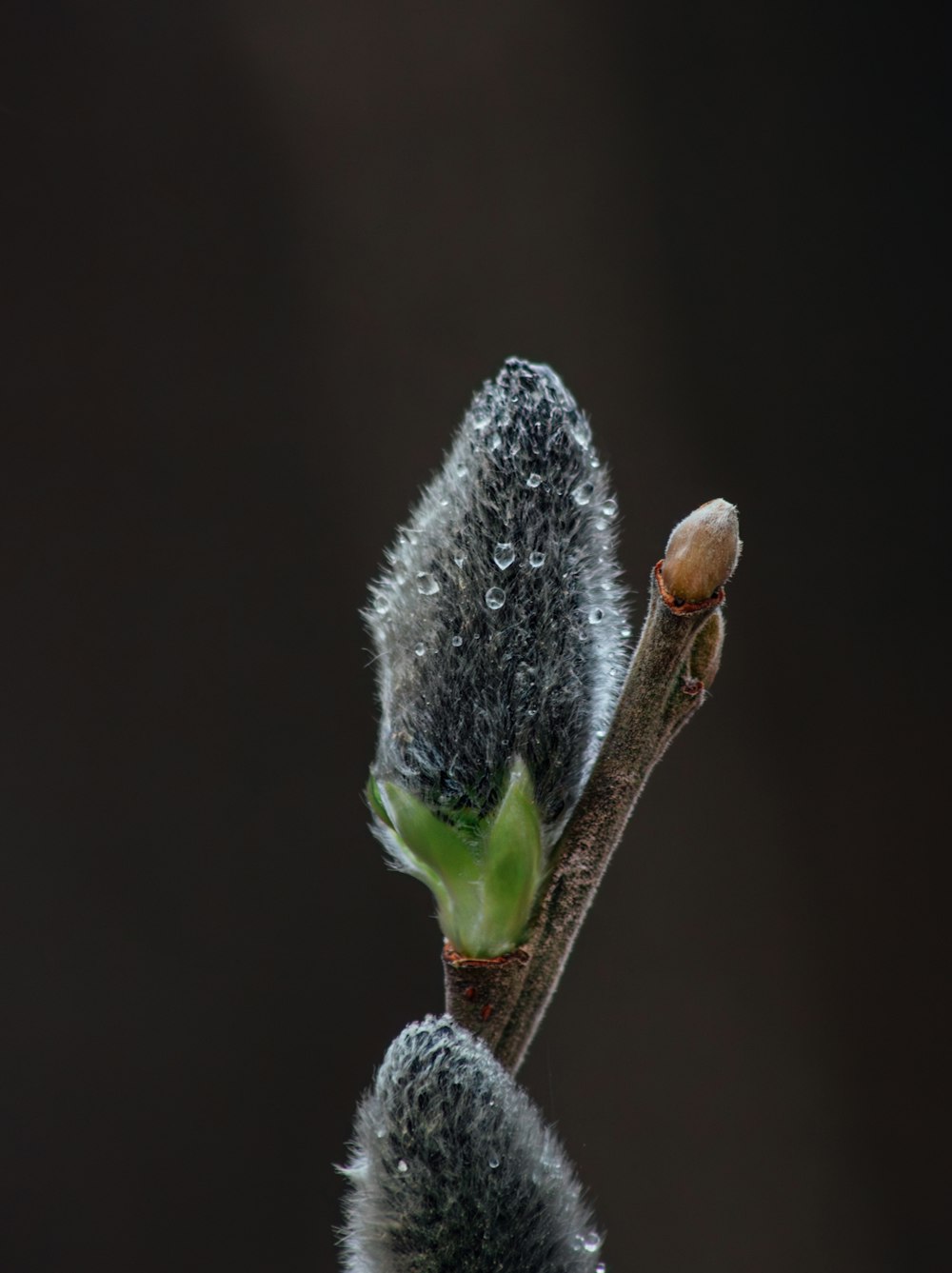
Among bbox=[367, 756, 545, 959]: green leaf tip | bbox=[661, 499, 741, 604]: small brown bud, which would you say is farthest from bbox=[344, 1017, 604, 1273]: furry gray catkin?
bbox=[661, 499, 741, 604]: small brown bud

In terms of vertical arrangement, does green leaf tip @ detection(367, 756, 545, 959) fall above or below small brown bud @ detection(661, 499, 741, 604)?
below

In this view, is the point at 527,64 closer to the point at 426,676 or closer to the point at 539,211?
the point at 539,211

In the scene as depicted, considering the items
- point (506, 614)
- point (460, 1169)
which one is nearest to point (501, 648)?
point (506, 614)

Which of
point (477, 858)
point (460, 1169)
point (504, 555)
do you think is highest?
point (504, 555)

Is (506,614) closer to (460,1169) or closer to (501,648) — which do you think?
(501,648)

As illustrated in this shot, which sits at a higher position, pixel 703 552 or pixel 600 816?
pixel 703 552

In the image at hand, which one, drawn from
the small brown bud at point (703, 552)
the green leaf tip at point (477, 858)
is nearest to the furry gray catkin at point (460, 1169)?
the green leaf tip at point (477, 858)

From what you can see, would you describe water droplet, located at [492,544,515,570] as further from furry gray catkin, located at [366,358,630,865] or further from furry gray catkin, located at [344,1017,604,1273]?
furry gray catkin, located at [344,1017,604,1273]
